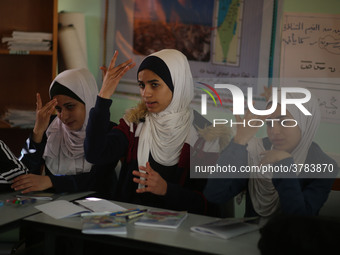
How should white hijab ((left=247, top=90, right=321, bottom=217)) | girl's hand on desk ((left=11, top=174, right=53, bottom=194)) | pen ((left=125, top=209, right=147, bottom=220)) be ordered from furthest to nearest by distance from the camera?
girl's hand on desk ((left=11, top=174, right=53, bottom=194)) < white hijab ((left=247, top=90, right=321, bottom=217)) < pen ((left=125, top=209, right=147, bottom=220))

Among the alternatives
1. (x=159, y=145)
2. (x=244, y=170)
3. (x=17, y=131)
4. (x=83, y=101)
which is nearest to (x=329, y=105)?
(x=244, y=170)

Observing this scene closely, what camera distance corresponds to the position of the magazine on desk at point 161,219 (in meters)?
1.74

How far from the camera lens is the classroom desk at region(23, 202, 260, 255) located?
1.54 m

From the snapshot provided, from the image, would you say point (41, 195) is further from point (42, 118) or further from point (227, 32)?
point (227, 32)

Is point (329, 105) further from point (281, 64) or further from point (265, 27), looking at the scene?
point (265, 27)

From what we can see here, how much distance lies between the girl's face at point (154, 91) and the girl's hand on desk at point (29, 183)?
644 mm

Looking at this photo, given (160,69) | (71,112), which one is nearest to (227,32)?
(160,69)

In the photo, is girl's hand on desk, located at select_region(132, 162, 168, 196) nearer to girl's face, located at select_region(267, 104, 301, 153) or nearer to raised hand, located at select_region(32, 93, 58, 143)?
girl's face, located at select_region(267, 104, 301, 153)

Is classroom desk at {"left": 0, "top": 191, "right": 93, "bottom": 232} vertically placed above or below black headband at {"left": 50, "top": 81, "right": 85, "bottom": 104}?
below

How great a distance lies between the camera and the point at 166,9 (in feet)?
10.6

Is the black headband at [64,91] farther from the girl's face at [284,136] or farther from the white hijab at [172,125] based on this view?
the girl's face at [284,136]

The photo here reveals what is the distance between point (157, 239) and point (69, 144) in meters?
1.15

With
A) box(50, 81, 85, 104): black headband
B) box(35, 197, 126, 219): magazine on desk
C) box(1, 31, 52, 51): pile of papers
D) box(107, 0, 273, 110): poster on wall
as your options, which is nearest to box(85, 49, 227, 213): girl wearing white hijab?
box(35, 197, 126, 219): magazine on desk

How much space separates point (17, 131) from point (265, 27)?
1983 millimetres
